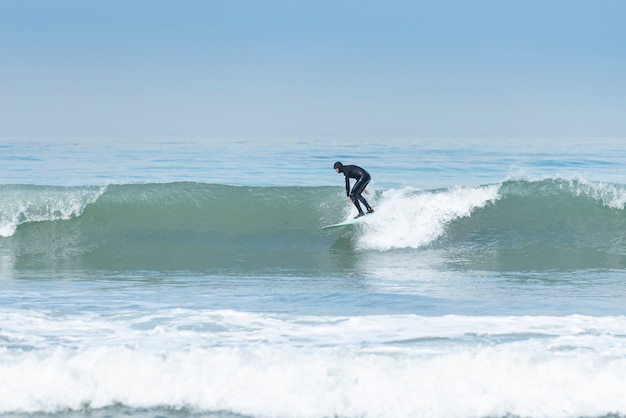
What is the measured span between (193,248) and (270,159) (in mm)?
21875

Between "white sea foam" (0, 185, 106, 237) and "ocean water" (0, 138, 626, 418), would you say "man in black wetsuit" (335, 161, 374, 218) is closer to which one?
"ocean water" (0, 138, 626, 418)

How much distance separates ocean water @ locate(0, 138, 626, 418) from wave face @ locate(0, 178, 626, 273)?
5cm

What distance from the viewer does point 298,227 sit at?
15.6m

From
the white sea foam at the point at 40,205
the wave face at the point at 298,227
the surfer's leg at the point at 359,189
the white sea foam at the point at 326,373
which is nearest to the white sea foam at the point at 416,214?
the wave face at the point at 298,227

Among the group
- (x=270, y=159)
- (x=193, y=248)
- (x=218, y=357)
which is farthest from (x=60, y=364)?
(x=270, y=159)

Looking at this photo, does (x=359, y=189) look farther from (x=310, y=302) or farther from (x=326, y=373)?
(x=326, y=373)

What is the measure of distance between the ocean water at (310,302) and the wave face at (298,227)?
0.17 feet

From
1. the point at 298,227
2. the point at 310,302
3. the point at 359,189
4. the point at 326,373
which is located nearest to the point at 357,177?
the point at 359,189

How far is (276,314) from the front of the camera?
832 cm

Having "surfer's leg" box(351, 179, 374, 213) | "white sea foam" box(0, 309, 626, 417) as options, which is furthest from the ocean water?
"surfer's leg" box(351, 179, 374, 213)

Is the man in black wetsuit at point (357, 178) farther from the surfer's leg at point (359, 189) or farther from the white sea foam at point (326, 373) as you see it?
the white sea foam at point (326, 373)

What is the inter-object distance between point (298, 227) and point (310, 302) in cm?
662

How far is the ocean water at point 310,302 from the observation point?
19.1 feet

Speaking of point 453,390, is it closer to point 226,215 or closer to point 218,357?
point 218,357
